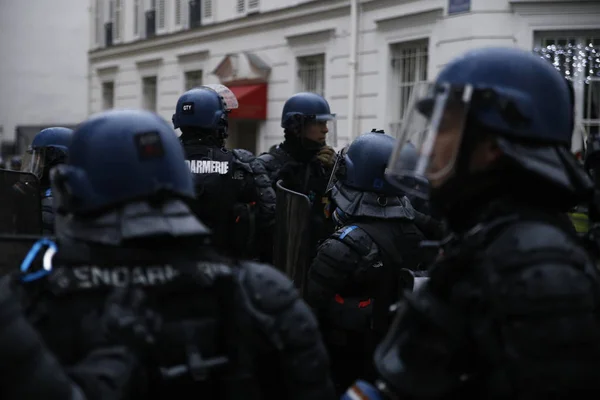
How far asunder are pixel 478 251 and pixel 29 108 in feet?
98.7

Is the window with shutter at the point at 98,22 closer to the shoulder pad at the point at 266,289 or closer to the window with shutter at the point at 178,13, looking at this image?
the window with shutter at the point at 178,13

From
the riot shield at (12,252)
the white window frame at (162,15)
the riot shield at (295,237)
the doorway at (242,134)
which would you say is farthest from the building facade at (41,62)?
the riot shield at (12,252)

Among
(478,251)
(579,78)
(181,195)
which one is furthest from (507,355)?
(579,78)

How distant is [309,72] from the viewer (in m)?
15.4

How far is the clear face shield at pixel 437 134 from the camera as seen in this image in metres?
2.01

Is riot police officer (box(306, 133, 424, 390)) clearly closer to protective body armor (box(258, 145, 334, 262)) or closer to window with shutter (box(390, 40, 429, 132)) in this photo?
protective body armor (box(258, 145, 334, 262))

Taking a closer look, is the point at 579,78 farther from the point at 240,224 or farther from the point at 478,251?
the point at 478,251

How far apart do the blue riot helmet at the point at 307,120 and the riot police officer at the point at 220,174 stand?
1.03 m

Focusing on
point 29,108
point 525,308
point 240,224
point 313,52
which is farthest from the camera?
point 29,108

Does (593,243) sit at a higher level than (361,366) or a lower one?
higher

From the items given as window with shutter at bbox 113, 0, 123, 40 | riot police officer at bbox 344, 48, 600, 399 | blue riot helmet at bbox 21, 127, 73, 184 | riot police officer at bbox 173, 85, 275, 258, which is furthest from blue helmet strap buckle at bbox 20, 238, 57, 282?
window with shutter at bbox 113, 0, 123, 40

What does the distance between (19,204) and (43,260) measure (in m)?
1.74

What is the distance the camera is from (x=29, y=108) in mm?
30312

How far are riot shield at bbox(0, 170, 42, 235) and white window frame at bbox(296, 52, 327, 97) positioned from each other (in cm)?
1117
